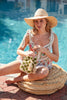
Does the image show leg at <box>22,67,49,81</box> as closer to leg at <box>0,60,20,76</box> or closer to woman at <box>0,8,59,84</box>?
woman at <box>0,8,59,84</box>

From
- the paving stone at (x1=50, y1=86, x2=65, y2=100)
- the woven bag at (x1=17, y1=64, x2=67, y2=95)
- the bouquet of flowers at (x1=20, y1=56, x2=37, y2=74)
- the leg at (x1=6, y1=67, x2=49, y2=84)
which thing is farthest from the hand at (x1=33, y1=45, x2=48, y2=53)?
the paving stone at (x1=50, y1=86, x2=65, y2=100)

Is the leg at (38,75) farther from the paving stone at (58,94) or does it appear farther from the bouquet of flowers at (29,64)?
the paving stone at (58,94)

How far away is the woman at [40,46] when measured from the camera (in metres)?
2.96

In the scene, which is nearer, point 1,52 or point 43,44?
point 43,44

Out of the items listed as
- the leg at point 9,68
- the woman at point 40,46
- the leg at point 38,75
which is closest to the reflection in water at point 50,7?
the woman at point 40,46

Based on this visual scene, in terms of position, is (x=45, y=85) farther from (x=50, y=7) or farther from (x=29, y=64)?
(x=50, y=7)

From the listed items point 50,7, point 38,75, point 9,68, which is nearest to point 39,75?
point 38,75

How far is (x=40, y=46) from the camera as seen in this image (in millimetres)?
2910

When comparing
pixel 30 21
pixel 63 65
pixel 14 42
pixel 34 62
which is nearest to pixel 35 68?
pixel 34 62

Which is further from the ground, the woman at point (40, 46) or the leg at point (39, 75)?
the woman at point (40, 46)

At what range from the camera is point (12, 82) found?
318 cm

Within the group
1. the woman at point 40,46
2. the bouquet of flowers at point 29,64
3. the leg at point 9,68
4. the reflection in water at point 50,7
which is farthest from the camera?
the reflection in water at point 50,7

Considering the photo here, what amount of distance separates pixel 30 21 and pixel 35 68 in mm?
775

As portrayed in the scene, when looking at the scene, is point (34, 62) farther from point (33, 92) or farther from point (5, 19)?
point (5, 19)
